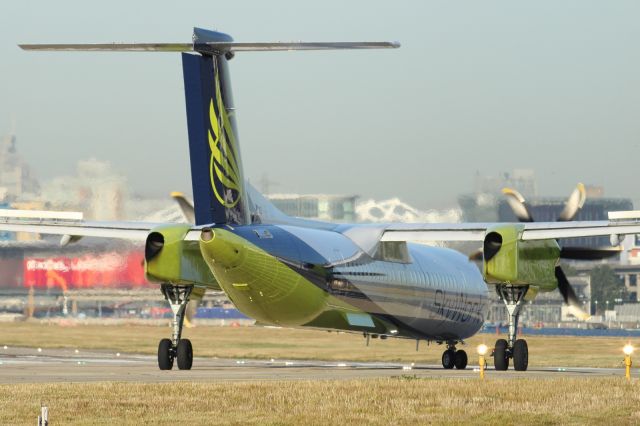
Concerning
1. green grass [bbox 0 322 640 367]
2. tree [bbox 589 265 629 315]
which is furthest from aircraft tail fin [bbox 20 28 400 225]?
tree [bbox 589 265 629 315]

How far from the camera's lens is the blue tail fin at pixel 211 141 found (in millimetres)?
34500

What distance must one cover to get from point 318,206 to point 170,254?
173 ft

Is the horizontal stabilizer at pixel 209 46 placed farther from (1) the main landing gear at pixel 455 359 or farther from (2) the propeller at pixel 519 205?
(1) the main landing gear at pixel 455 359

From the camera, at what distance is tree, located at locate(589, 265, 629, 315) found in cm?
14100

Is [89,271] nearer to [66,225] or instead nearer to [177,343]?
[66,225]

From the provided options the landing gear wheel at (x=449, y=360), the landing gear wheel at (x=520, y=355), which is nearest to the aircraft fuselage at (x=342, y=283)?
the landing gear wheel at (x=449, y=360)

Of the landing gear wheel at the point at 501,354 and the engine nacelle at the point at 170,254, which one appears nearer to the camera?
the engine nacelle at the point at 170,254

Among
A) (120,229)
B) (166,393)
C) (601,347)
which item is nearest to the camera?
(166,393)

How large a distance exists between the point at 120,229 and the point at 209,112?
30.7 feet

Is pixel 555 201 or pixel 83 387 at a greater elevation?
pixel 555 201

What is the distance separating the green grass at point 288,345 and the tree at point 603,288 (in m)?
71.3

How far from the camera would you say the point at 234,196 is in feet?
114

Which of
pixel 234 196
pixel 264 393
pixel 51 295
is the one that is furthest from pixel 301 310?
pixel 51 295

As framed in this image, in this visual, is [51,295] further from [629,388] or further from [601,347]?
[629,388]
